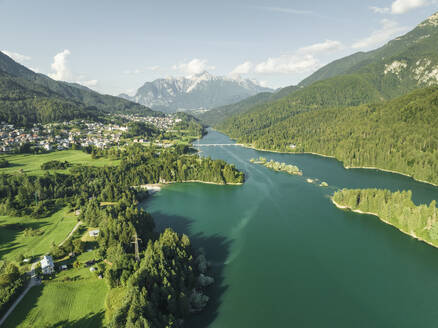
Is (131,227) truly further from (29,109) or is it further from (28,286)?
(29,109)

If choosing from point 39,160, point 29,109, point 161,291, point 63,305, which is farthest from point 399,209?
point 29,109

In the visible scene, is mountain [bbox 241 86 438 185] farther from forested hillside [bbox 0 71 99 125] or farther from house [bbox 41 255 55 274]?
forested hillside [bbox 0 71 99 125]

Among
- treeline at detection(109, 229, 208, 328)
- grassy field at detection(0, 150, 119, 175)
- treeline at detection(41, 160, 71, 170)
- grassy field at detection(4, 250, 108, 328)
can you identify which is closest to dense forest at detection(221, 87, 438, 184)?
treeline at detection(109, 229, 208, 328)

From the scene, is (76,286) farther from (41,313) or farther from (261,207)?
(261,207)

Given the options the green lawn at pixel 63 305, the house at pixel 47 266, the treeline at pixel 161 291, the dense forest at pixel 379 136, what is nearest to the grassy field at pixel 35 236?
the house at pixel 47 266

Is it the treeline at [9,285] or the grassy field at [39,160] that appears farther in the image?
the grassy field at [39,160]

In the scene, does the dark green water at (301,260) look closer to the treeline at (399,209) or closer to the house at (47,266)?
the treeline at (399,209)

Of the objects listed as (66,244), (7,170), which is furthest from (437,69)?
(7,170)

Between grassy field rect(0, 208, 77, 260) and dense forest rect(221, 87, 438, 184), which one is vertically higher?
dense forest rect(221, 87, 438, 184)

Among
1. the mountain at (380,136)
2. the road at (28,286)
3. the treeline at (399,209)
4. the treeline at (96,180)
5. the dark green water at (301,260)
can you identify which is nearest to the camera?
the road at (28,286)
